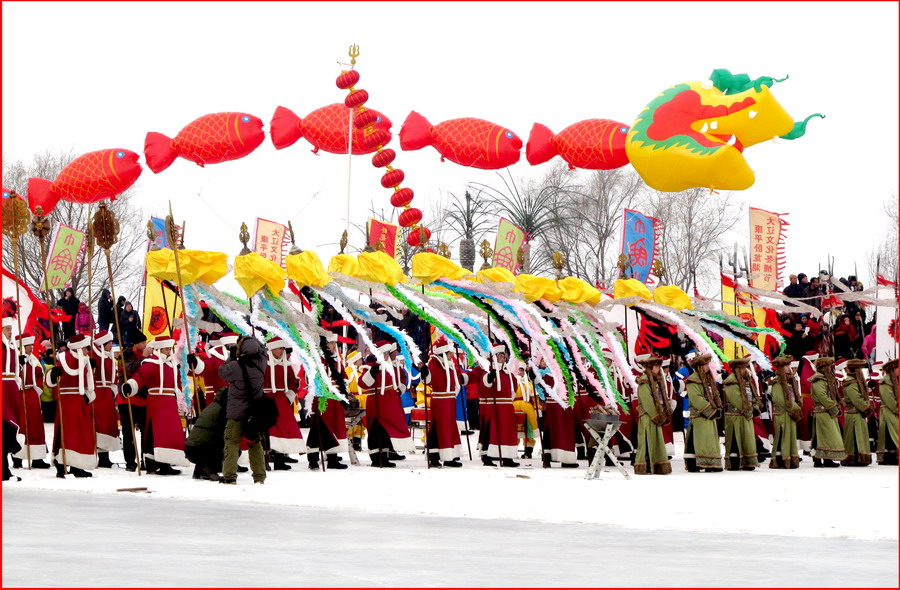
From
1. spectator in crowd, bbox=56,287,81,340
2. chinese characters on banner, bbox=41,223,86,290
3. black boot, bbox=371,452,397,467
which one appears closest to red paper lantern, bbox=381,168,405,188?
black boot, bbox=371,452,397,467

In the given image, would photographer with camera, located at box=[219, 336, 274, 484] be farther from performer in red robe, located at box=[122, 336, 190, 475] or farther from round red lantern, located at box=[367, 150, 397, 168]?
round red lantern, located at box=[367, 150, 397, 168]

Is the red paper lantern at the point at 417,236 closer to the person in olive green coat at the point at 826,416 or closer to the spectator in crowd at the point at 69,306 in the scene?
the person in olive green coat at the point at 826,416

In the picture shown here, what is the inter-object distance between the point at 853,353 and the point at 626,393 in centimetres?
543

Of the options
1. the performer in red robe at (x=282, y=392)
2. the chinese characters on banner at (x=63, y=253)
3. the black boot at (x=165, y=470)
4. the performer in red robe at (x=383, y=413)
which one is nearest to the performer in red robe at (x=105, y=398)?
the black boot at (x=165, y=470)

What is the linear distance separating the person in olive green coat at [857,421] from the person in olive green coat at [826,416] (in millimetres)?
135

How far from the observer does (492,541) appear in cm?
908

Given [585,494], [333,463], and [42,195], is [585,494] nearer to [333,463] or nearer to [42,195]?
[333,463]

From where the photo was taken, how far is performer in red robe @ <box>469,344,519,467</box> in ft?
56.5

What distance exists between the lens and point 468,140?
18.0 m

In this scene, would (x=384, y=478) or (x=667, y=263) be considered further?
(x=667, y=263)

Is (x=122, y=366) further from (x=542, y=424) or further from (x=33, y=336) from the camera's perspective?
(x=542, y=424)

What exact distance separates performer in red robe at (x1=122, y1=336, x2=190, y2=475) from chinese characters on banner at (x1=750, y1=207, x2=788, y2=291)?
34.2 ft

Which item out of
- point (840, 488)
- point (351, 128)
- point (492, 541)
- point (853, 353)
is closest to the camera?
point (492, 541)

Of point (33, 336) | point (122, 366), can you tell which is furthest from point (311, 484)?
point (33, 336)
